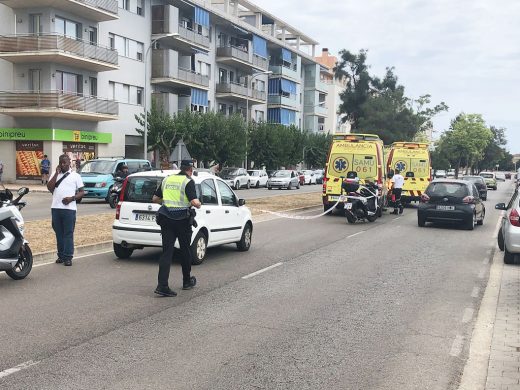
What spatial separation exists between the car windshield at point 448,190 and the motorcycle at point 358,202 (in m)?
2.08

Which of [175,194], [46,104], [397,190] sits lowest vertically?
[397,190]

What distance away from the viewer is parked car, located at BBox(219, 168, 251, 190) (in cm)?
4347

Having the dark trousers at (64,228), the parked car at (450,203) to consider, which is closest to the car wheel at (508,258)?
the parked car at (450,203)

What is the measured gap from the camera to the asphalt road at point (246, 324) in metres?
5.04

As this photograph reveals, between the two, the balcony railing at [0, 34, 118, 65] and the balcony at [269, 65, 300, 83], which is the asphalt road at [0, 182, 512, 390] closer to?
the balcony railing at [0, 34, 118, 65]

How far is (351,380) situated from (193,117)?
127 feet

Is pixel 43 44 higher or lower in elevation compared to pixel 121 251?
higher

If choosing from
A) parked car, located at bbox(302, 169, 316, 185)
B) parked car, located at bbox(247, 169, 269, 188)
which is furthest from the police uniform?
parked car, located at bbox(302, 169, 316, 185)

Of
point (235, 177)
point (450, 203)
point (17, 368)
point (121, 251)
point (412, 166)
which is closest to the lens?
point (17, 368)

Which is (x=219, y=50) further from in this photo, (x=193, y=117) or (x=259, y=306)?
(x=259, y=306)

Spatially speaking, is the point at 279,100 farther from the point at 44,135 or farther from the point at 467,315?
the point at 467,315

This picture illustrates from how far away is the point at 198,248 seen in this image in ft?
34.4

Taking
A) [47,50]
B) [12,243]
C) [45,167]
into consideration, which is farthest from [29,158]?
[12,243]

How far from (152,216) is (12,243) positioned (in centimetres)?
253
